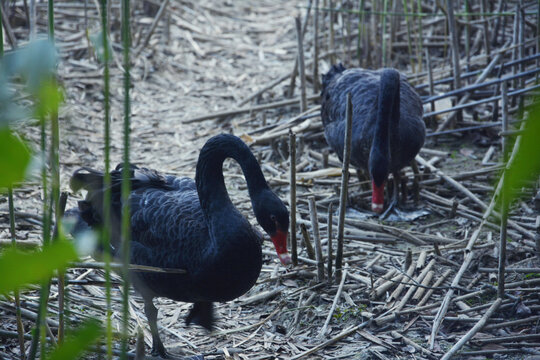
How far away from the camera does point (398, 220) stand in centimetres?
469

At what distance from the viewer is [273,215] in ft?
9.28

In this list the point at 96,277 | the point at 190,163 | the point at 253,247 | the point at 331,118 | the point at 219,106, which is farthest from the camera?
the point at 219,106

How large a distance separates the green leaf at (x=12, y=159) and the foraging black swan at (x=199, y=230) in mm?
2299

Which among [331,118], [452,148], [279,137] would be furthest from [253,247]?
[452,148]

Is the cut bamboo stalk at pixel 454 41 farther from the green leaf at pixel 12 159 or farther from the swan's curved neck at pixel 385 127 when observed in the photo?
the green leaf at pixel 12 159

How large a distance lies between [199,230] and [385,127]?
207 centimetres

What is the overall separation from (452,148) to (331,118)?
4.43 feet

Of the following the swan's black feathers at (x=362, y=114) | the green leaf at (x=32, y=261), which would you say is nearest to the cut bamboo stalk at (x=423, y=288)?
the swan's black feathers at (x=362, y=114)

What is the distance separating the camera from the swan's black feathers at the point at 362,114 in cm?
473

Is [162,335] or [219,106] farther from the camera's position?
Answer: [219,106]

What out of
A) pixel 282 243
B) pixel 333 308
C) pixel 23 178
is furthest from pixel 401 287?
pixel 23 178

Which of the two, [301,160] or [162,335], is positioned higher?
[301,160]

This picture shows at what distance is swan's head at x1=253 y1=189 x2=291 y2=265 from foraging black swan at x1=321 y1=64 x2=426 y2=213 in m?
1.69

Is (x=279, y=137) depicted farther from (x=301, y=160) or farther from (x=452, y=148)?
(x=452, y=148)
